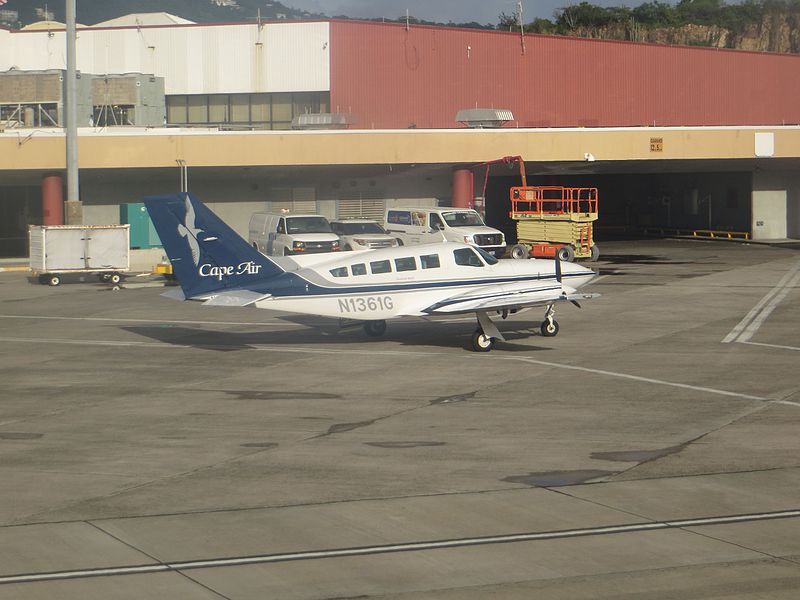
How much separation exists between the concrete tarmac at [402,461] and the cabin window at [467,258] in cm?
207

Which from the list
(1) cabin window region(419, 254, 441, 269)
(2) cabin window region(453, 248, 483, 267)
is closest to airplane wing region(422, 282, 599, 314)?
(1) cabin window region(419, 254, 441, 269)

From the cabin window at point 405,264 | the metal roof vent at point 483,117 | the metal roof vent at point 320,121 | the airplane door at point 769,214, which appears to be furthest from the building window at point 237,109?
the cabin window at point 405,264

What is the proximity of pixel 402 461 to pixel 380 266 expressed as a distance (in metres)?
11.1

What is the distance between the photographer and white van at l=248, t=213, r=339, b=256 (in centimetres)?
4462

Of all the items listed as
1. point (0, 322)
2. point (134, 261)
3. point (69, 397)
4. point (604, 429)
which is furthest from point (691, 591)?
point (134, 261)

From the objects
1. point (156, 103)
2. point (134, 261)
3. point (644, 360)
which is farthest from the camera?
point (156, 103)

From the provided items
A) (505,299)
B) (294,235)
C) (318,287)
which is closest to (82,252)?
(294,235)

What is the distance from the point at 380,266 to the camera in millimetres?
26750

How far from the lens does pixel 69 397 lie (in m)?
21.5

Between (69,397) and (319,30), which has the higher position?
(319,30)

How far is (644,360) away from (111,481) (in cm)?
1386

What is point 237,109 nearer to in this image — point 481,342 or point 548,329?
point 548,329

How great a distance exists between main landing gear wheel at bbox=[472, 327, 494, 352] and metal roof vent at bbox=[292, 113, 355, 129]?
31.4m

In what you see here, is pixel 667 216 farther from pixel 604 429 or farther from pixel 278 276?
pixel 604 429
